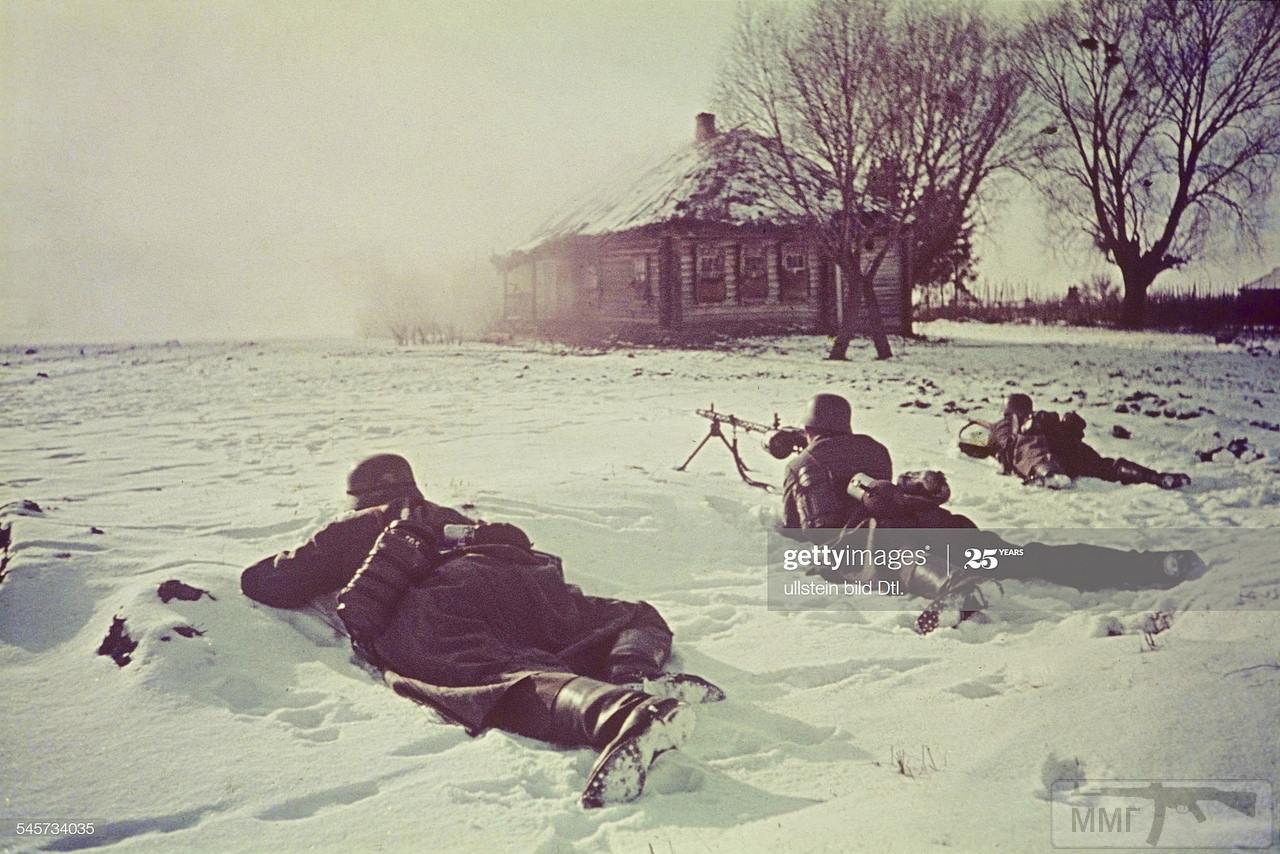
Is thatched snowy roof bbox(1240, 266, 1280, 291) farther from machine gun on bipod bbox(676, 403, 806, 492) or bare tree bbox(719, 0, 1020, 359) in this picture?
machine gun on bipod bbox(676, 403, 806, 492)

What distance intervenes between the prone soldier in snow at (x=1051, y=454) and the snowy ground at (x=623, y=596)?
14 cm

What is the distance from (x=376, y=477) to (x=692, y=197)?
8746mm

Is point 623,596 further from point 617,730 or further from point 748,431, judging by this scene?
point 748,431

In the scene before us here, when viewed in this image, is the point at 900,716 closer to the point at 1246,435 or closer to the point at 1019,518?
the point at 1019,518

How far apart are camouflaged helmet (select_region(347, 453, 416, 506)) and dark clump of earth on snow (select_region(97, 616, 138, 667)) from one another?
0.75 m

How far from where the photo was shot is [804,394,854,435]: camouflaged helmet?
3.54 metres

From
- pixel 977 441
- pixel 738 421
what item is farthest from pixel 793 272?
pixel 738 421

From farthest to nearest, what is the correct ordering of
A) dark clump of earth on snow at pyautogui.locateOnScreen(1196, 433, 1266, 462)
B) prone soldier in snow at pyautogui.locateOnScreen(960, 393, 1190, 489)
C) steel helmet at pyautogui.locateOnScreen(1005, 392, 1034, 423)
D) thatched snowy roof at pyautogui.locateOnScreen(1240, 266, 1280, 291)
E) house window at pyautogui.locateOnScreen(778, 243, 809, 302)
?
1. house window at pyautogui.locateOnScreen(778, 243, 809, 302)
2. steel helmet at pyautogui.locateOnScreen(1005, 392, 1034, 423)
3. prone soldier in snow at pyautogui.locateOnScreen(960, 393, 1190, 489)
4. dark clump of earth on snow at pyautogui.locateOnScreen(1196, 433, 1266, 462)
5. thatched snowy roof at pyautogui.locateOnScreen(1240, 266, 1280, 291)

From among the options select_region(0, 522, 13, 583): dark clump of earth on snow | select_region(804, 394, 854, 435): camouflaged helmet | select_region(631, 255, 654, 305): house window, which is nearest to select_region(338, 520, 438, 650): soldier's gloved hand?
select_region(0, 522, 13, 583): dark clump of earth on snow

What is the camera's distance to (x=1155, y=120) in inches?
149

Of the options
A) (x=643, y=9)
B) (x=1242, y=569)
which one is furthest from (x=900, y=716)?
(x=643, y=9)

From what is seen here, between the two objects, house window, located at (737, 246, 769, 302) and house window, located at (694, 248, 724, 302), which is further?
house window, located at (694, 248, 724, 302)

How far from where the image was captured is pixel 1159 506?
375 centimetres

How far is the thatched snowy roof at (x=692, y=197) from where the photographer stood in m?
9.63
